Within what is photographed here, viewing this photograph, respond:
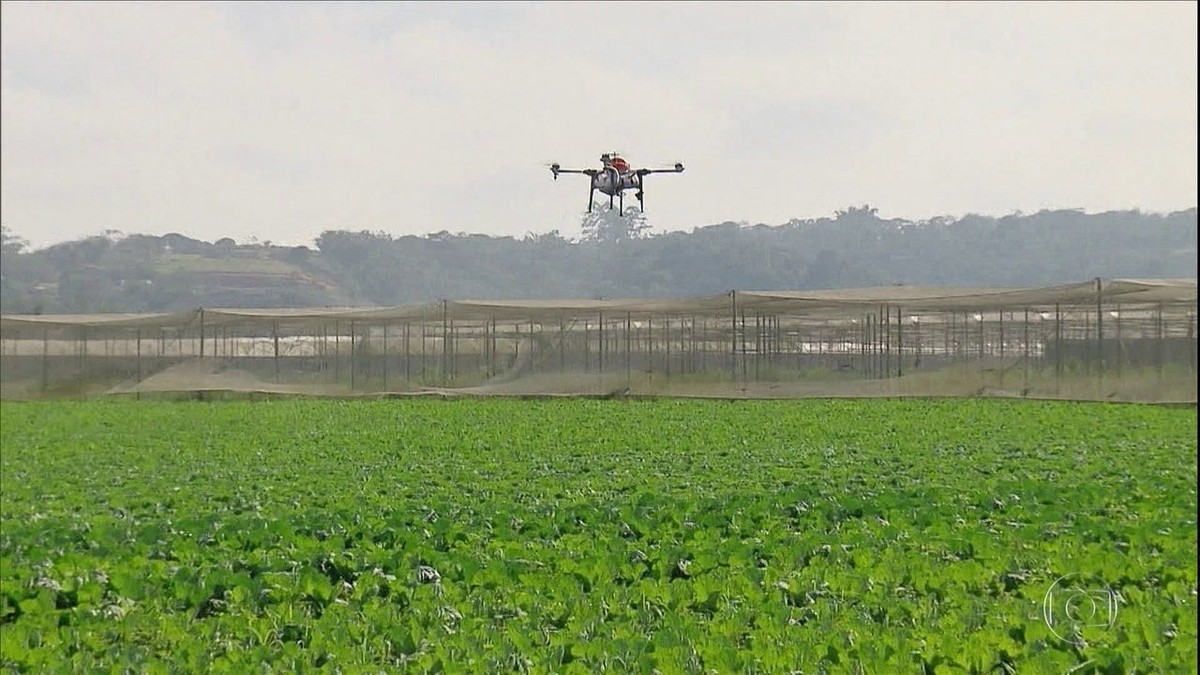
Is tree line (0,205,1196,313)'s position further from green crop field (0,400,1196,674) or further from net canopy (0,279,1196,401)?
green crop field (0,400,1196,674)

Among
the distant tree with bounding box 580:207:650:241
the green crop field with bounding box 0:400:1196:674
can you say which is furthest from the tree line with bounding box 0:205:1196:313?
the green crop field with bounding box 0:400:1196:674

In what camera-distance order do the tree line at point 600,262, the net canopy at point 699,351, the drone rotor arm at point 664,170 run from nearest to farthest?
the drone rotor arm at point 664,170 → the tree line at point 600,262 → the net canopy at point 699,351

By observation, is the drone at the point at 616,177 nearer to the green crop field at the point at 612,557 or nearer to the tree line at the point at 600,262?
the tree line at the point at 600,262

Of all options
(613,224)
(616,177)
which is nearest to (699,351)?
(613,224)

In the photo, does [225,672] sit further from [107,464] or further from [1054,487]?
[107,464]

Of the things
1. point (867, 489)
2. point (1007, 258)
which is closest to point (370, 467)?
point (867, 489)

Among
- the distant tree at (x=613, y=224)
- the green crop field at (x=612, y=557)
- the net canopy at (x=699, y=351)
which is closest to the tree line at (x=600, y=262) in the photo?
the distant tree at (x=613, y=224)

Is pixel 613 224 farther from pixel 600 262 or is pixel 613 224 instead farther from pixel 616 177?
pixel 600 262
